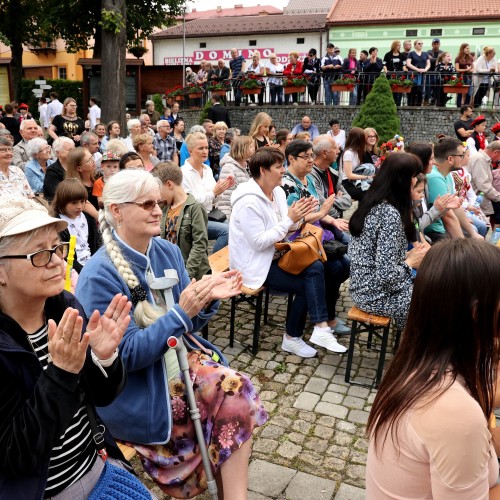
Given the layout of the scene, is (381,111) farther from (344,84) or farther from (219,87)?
(219,87)

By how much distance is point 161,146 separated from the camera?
10367mm

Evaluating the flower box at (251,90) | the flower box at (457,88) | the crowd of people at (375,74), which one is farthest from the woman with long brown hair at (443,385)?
the flower box at (251,90)

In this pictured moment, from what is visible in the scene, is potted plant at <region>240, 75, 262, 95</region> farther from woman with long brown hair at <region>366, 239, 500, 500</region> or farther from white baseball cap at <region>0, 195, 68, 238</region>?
woman with long brown hair at <region>366, 239, 500, 500</region>

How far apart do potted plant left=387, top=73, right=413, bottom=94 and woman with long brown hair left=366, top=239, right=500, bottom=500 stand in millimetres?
17496

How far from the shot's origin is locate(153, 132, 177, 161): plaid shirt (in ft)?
33.8

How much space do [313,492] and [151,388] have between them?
127 centimetres

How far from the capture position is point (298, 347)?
15.6 ft

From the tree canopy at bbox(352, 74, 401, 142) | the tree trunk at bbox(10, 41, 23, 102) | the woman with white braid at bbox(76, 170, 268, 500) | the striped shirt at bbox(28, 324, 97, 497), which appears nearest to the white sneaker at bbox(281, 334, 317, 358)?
the woman with white braid at bbox(76, 170, 268, 500)

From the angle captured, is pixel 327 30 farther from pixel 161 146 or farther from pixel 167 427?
pixel 167 427

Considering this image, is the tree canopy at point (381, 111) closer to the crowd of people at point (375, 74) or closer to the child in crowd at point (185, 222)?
the crowd of people at point (375, 74)

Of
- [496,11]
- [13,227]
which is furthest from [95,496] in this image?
A: [496,11]

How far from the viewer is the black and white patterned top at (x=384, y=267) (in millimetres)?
3975

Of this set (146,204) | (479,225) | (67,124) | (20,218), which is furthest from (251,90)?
(20,218)

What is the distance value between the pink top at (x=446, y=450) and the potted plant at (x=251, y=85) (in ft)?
63.0
